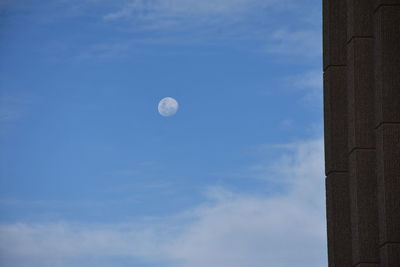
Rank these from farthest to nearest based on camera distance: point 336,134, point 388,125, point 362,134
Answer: point 336,134, point 362,134, point 388,125

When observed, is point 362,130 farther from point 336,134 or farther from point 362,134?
point 336,134

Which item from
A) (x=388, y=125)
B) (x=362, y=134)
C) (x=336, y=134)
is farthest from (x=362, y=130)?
(x=336, y=134)

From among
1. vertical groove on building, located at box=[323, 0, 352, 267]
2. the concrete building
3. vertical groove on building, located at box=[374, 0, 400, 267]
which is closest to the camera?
vertical groove on building, located at box=[374, 0, 400, 267]

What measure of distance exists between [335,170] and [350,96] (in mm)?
2005

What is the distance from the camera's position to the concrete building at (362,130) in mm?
19375

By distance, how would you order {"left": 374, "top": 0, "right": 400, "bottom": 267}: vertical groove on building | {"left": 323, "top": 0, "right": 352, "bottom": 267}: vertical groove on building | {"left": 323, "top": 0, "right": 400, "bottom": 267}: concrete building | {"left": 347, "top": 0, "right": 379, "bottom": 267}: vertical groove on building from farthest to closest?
{"left": 323, "top": 0, "right": 352, "bottom": 267}: vertical groove on building, {"left": 347, "top": 0, "right": 379, "bottom": 267}: vertical groove on building, {"left": 323, "top": 0, "right": 400, "bottom": 267}: concrete building, {"left": 374, "top": 0, "right": 400, "bottom": 267}: vertical groove on building

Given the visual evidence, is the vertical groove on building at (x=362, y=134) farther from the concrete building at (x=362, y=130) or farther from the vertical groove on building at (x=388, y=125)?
the vertical groove on building at (x=388, y=125)

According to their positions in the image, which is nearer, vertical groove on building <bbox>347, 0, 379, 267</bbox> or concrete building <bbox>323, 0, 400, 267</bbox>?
concrete building <bbox>323, 0, 400, 267</bbox>

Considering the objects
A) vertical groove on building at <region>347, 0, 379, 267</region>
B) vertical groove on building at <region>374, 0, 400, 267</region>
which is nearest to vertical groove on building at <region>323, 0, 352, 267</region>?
vertical groove on building at <region>347, 0, 379, 267</region>

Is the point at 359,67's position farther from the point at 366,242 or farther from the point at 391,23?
the point at 366,242

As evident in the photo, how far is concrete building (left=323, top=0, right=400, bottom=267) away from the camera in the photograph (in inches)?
763

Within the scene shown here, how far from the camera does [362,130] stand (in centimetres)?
2045

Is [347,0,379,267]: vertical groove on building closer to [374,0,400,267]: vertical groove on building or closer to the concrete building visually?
the concrete building

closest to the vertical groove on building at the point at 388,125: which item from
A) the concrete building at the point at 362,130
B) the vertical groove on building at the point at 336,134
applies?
the concrete building at the point at 362,130
